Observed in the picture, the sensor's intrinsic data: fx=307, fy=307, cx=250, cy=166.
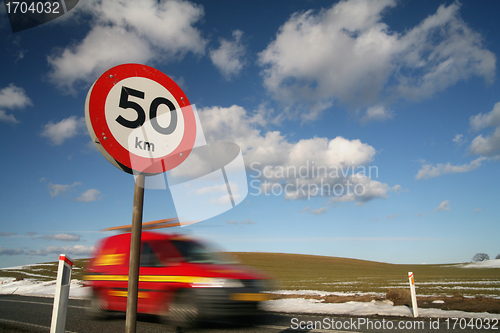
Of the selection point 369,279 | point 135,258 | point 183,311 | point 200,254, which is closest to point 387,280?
point 369,279

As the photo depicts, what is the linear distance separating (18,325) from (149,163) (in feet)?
20.2

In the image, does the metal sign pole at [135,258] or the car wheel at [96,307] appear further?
the car wheel at [96,307]

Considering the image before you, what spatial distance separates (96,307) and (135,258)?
21.7ft

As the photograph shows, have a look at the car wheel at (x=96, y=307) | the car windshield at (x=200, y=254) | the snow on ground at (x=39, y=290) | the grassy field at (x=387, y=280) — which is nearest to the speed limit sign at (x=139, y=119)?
the car windshield at (x=200, y=254)

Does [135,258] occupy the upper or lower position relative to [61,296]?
upper

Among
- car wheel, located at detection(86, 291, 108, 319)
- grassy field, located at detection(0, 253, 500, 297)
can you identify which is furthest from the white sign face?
car wheel, located at detection(86, 291, 108, 319)

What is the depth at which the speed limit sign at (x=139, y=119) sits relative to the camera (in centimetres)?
159

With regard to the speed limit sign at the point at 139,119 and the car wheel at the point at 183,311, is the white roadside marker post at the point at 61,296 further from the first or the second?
the car wheel at the point at 183,311

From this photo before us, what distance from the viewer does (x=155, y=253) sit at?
624 cm

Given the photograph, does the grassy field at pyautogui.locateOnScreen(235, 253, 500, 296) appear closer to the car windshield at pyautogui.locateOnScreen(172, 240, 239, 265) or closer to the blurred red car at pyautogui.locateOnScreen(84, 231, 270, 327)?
the car windshield at pyautogui.locateOnScreen(172, 240, 239, 265)

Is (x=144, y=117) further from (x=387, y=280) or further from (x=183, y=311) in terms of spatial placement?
(x=387, y=280)

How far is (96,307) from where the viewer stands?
6926 millimetres

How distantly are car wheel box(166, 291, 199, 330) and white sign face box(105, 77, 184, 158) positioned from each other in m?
4.30

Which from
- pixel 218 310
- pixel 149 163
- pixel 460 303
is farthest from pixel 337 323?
pixel 149 163
